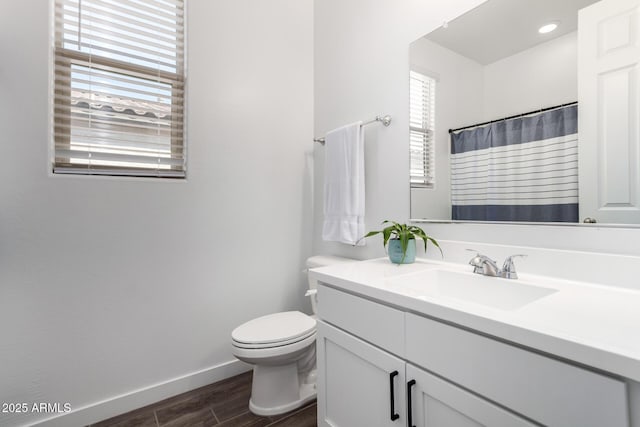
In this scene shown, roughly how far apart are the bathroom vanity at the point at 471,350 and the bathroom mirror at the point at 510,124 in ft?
0.90

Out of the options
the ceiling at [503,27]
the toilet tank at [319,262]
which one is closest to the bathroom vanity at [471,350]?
the toilet tank at [319,262]

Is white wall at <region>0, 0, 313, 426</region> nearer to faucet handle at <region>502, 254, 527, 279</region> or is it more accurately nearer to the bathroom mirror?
the bathroom mirror

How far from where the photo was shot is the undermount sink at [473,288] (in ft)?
2.99

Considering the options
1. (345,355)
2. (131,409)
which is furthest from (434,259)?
(131,409)

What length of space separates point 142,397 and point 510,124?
216cm

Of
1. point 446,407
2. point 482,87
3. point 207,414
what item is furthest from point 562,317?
point 207,414

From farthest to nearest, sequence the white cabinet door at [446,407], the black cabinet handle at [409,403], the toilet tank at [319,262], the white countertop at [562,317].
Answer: the toilet tank at [319,262]
the black cabinet handle at [409,403]
the white cabinet door at [446,407]
the white countertop at [562,317]

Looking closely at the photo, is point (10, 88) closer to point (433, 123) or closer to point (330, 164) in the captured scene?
point (330, 164)

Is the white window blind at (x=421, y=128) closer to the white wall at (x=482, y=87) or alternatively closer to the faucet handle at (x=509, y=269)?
the white wall at (x=482, y=87)

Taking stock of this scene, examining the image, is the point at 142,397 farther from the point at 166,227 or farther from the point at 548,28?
the point at 548,28

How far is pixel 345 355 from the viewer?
1.04 m

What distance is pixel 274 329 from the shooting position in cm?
150

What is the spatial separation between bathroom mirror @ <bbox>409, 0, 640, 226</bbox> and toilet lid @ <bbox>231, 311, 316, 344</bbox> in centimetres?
81

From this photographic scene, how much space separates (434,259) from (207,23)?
6.01 ft
